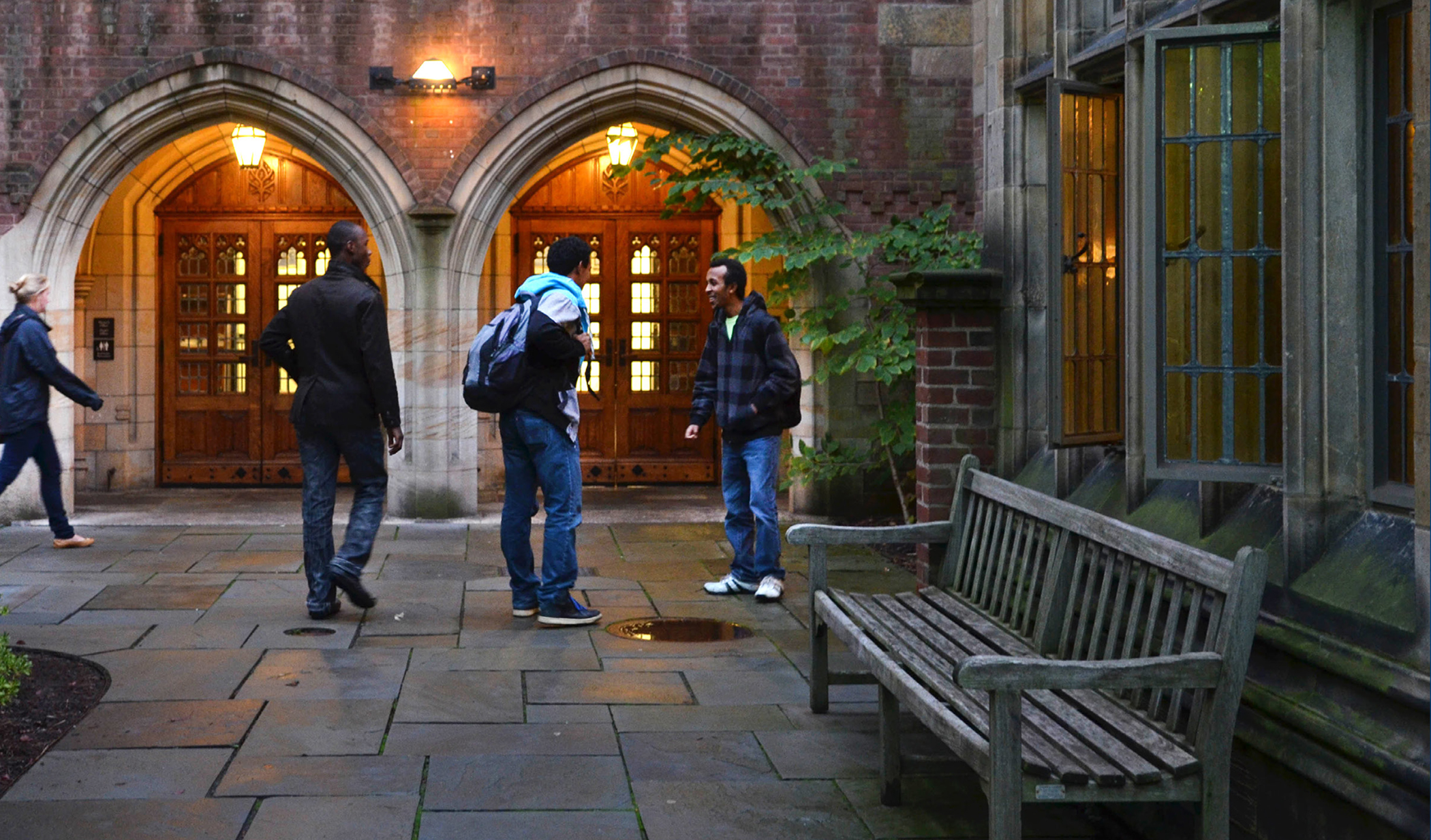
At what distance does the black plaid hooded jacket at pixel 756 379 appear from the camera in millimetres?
7680

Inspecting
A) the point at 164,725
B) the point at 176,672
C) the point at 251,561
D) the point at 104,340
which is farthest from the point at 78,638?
the point at 104,340

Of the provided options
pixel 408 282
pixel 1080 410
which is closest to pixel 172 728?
pixel 1080 410

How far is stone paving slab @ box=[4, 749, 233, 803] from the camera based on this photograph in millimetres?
4516

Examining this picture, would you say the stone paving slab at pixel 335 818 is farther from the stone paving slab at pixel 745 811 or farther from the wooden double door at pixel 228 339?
the wooden double door at pixel 228 339

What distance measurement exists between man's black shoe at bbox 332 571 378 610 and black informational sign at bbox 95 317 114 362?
22.8 ft

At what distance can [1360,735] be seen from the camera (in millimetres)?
3668

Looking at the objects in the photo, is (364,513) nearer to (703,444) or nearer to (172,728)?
(172,728)

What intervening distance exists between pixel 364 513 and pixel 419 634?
67cm

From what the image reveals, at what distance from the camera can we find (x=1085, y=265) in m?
6.33

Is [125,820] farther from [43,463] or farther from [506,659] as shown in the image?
[43,463]

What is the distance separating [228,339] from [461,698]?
8816 mm

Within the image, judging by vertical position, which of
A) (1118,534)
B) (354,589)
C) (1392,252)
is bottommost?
(354,589)

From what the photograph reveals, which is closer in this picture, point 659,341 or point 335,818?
point 335,818

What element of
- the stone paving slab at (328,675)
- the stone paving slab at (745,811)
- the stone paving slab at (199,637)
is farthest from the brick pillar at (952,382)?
the stone paving slab at (199,637)
